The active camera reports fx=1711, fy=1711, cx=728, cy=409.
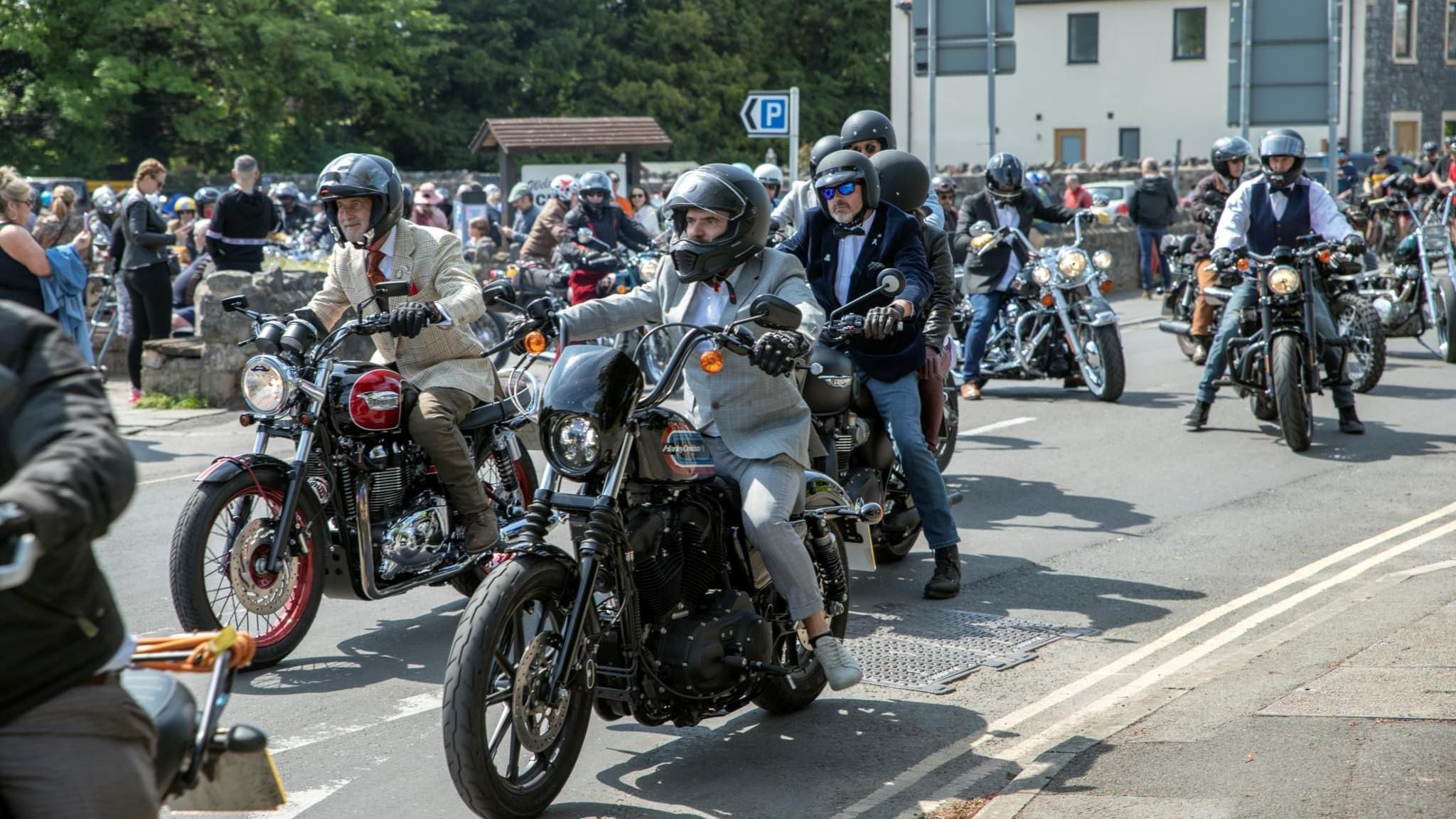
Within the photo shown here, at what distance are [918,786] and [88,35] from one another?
4406 centimetres

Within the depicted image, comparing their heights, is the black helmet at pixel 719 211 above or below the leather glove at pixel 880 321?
above

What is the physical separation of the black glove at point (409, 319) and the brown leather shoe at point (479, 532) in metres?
0.88

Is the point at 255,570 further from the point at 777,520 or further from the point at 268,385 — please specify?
the point at 777,520

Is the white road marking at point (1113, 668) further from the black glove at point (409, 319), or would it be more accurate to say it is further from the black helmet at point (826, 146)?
the black helmet at point (826, 146)

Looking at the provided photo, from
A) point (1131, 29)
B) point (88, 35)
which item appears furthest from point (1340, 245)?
point (1131, 29)

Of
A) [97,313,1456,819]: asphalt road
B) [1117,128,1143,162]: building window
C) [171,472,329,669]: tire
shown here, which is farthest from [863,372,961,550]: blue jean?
[1117,128,1143,162]: building window

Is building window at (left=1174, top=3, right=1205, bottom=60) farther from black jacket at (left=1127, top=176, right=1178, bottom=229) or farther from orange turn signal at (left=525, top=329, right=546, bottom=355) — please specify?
orange turn signal at (left=525, top=329, right=546, bottom=355)

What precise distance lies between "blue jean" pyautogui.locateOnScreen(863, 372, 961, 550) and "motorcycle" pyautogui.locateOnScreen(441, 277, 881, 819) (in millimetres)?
2082

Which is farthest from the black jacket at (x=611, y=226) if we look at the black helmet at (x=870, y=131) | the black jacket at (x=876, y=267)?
the black jacket at (x=876, y=267)

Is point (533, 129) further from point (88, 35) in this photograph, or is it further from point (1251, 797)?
point (1251, 797)

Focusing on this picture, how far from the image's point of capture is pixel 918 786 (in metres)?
4.92

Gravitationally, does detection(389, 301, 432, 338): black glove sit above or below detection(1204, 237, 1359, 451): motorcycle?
above

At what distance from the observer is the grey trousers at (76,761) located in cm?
270

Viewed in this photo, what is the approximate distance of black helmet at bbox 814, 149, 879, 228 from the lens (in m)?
6.81
